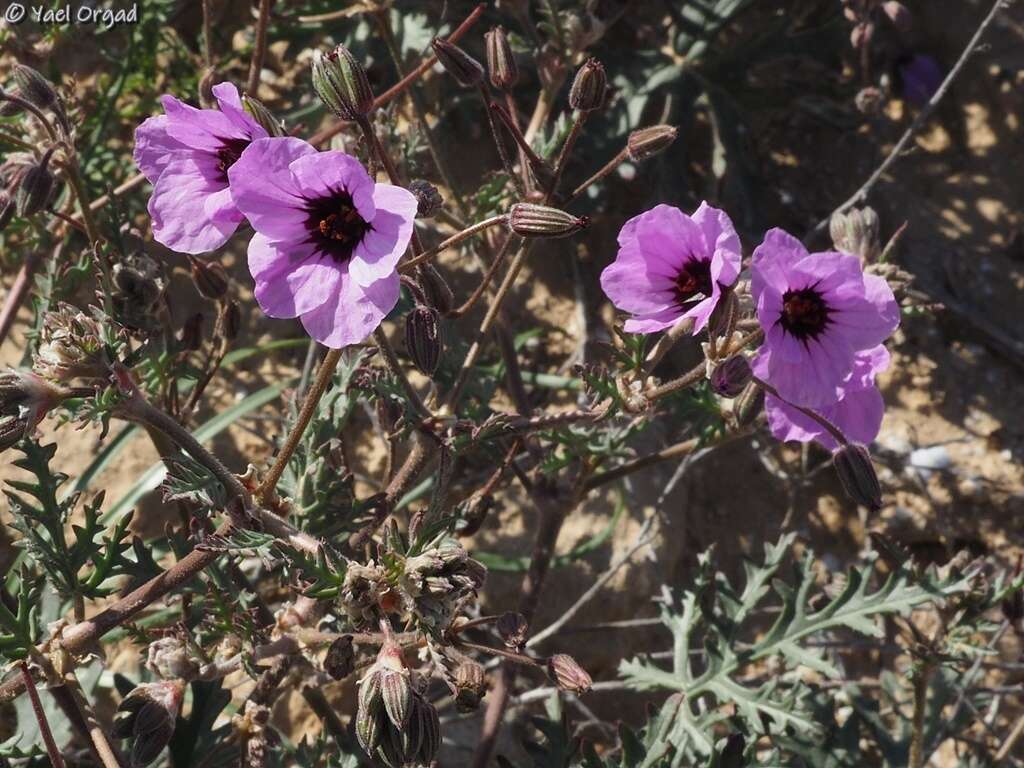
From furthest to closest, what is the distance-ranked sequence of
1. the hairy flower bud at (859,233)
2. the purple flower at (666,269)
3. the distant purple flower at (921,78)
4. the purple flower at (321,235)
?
the distant purple flower at (921,78) → the hairy flower bud at (859,233) → the purple flower at (666,269) → the purple flower at (321,235)

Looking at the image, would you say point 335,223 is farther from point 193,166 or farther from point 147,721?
point 147,721

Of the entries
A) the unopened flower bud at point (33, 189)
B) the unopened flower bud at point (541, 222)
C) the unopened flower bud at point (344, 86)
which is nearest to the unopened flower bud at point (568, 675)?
the unopened flower bud at point (541, 222)

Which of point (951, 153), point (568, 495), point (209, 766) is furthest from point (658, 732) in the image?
point (951, 153)

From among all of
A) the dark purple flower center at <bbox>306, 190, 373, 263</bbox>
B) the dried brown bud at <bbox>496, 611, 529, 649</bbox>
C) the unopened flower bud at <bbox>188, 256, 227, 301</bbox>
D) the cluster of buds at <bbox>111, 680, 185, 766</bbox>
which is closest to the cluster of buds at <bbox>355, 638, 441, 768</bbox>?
the dried brown bud at <bbox>496, 611, 529, 649</bbox>

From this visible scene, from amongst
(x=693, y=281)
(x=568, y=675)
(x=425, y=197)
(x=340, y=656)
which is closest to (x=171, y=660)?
(x=340, y=656)

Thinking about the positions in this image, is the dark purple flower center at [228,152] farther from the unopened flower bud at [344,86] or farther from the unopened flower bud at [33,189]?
the unopened flower bud at [33,189]

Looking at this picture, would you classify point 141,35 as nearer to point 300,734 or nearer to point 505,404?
point 505,404
